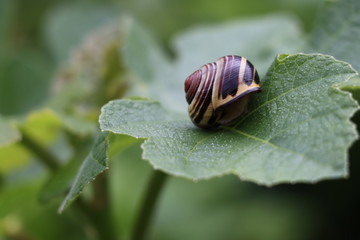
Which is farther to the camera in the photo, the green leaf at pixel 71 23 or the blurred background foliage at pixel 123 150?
the green leaf at pixel 71 23

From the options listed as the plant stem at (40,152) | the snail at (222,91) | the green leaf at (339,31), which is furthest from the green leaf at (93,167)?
the green leaf at (339,31)

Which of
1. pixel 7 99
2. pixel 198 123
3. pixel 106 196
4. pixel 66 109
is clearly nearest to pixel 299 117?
pixel 198 123

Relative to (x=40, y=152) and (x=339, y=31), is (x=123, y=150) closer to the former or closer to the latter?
(x=40, y=152)

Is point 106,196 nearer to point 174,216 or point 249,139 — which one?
point 249,139

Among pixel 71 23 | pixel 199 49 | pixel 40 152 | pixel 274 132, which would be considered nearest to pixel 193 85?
pixel 274 132

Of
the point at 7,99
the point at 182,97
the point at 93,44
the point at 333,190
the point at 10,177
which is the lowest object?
the point at 333,190

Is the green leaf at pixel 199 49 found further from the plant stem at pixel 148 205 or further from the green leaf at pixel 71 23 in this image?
the green leaf at pixel 71 23

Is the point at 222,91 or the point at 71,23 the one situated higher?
the point at 222,91
